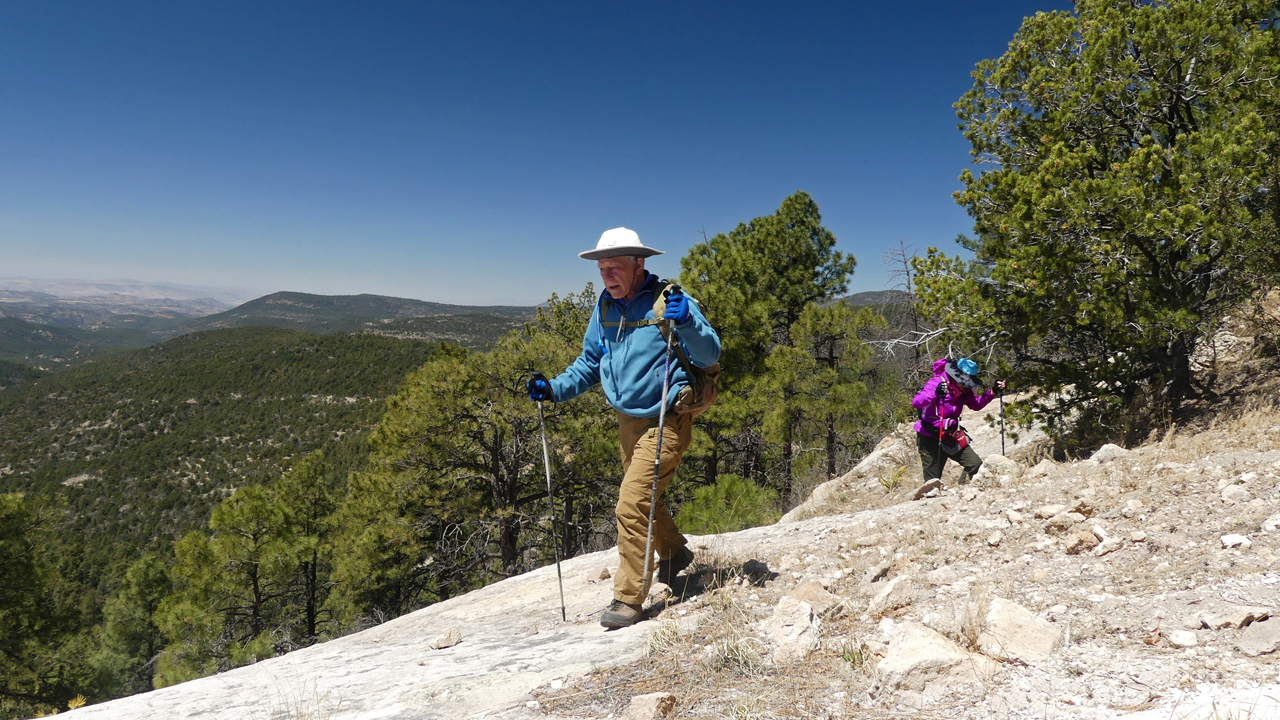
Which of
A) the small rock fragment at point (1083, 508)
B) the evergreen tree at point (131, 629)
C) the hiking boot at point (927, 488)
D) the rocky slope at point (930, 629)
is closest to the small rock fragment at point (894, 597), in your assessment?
the rocky slope at point (930, 629)

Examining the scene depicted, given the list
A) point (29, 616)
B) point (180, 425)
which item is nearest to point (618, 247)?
point (29, 616)

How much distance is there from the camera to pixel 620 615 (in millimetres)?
3258

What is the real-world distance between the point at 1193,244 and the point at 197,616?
2299 centimetres

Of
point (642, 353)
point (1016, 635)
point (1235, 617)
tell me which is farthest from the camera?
point (642, 353)

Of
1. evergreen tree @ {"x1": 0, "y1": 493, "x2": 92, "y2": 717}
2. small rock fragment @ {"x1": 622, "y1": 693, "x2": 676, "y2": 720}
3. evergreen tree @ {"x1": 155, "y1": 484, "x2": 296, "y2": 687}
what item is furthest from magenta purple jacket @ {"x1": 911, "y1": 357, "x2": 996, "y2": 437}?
evergreen tree @ {"x1": 0, "y1": 493, "x2": 92, "y2": 717}

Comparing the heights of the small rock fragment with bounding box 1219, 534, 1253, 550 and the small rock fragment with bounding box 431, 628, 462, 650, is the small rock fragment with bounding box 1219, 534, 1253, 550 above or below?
above

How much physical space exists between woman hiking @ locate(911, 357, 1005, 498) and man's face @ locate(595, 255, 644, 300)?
370cm

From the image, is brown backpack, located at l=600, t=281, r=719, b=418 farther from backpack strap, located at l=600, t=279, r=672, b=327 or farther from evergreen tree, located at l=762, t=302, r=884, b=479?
→ evergreen tree, located at l=762, t=302, r=884, b=479

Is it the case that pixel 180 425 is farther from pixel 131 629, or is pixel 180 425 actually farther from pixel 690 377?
pixel 690 377

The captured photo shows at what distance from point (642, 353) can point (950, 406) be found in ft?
13.0

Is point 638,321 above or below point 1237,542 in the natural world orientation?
above

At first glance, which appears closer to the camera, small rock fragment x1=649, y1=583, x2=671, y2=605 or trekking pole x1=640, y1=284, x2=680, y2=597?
trekking pole x1=640, y1=284, x2=680, y2=597

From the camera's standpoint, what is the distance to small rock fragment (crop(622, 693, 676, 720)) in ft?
6.57

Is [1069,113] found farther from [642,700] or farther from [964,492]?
[642,700]
